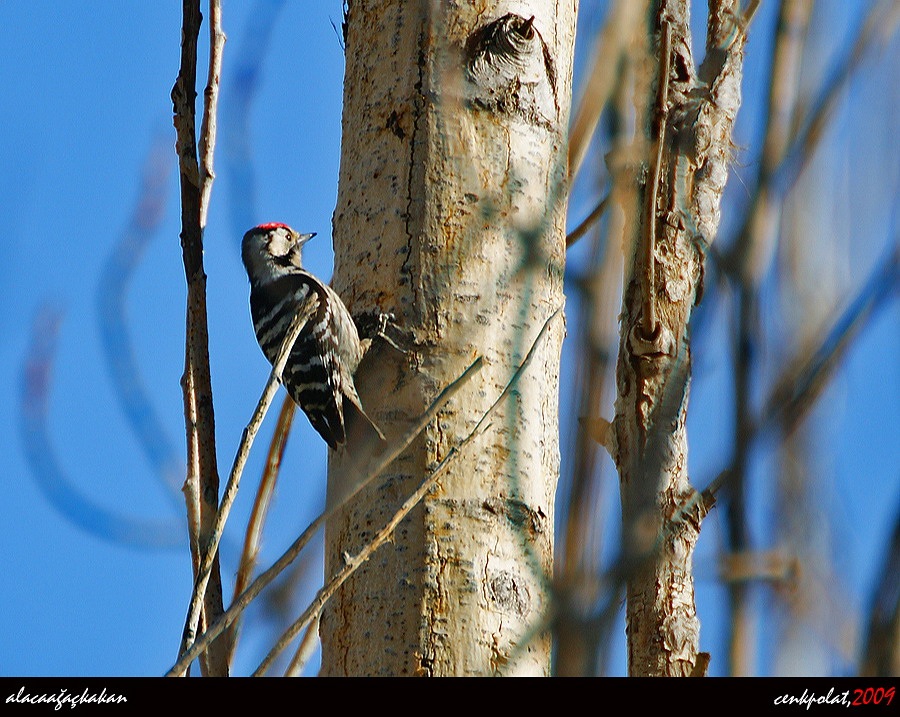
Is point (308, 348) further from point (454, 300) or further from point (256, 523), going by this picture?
point (256, 523)

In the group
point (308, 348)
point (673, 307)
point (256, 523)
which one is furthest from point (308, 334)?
point (256, 523)

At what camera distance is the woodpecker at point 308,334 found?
87.4 inches

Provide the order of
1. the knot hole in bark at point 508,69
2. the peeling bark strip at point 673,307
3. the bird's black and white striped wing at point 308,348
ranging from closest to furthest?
the knot hole in bark at point 508,69 → the peeling bark strip at point 673,307 → the bird's black and white striped wing at point 308,348

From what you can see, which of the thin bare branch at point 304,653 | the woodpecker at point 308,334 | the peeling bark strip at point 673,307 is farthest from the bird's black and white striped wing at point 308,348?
the thin bare branch at point 304,653

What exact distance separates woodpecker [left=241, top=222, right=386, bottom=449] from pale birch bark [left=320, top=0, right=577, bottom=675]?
73 mm

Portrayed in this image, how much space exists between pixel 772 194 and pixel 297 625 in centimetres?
68

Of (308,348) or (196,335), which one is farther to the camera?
(308,348)

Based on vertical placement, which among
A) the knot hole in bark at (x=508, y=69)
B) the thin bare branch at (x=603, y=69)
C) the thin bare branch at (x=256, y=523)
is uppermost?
the knot hole in bark at (x=508, y=69)

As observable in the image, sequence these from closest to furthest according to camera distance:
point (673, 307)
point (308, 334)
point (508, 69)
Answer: point (508, 69) → point (673, 307) → point (308, 334)

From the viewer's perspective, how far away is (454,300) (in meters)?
2.03

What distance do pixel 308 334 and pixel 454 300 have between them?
1.51 meters

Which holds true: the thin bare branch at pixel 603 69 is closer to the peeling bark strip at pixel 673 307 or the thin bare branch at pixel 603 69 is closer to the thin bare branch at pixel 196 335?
the peeling bark strip at pixel 673 307

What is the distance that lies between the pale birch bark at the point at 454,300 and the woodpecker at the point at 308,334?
0.07 meters

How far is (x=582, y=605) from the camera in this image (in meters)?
0.94
